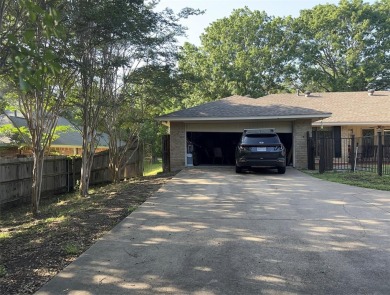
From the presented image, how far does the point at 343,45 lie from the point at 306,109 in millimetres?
22944

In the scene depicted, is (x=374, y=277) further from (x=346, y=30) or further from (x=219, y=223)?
(x=346, y=30)

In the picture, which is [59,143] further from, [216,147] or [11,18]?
[11,18]

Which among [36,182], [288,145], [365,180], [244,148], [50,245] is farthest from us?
[288,145]

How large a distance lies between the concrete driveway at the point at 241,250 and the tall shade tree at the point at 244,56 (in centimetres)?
2671

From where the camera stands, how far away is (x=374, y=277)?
407 centimetres

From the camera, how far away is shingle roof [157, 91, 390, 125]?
16453 mm

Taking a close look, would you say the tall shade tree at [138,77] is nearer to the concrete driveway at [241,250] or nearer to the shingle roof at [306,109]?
the shingle roof at [306,109]

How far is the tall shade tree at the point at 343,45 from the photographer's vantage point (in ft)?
114

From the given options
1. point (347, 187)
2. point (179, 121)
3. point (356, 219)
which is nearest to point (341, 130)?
point (179, 121)

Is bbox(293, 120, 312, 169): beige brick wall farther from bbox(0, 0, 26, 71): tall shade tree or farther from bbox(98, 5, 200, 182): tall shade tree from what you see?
bbox(0, 0, 26, 71): tall shade tree

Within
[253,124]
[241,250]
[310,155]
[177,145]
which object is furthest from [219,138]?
[241,250]

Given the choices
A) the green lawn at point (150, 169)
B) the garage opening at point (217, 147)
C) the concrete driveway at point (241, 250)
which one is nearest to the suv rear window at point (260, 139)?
the concrete driveway at point (241, 250)

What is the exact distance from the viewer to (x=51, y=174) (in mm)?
13625

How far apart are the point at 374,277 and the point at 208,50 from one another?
35642mm
